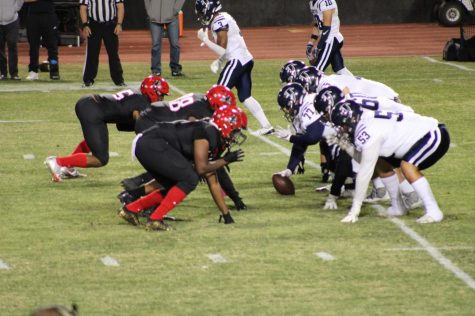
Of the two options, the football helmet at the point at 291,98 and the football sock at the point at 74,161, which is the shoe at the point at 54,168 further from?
the football helmet at the point at 291,98

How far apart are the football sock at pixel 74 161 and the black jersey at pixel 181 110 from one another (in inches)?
50.6

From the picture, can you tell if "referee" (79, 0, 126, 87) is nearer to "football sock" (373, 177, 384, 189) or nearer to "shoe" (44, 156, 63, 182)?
"shoe" (44, 156, 63, 182)

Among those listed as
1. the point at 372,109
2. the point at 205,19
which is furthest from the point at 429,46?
the point at 372,109

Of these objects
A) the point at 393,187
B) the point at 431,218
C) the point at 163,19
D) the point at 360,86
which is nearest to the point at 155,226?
the point at 393,187

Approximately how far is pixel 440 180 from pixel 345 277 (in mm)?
3685

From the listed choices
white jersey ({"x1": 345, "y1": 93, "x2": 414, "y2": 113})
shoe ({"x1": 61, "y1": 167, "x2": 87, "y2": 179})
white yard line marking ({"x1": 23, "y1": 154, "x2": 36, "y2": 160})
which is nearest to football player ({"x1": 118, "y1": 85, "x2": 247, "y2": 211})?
white jersey ({"x1": 345, "y1": 93, "x2": 414, "y2": 113})

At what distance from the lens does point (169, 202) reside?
9164mm

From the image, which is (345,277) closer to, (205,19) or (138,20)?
(205,19)

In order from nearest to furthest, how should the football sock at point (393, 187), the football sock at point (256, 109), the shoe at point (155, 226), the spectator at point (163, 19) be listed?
the shoe at point (155, 226) < the football sock at point (393, 187) < the football sock at point (256, 109) < the spectator at point (163, 19)

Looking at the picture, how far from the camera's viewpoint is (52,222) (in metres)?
9.75

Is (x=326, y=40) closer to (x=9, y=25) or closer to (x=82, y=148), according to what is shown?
(x=82, y=148)

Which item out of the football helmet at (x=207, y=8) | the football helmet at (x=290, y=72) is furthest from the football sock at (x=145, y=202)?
the football helmet at (x=207, y=8)

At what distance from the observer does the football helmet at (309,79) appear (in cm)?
1102

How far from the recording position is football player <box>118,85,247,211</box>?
975 centimetres
